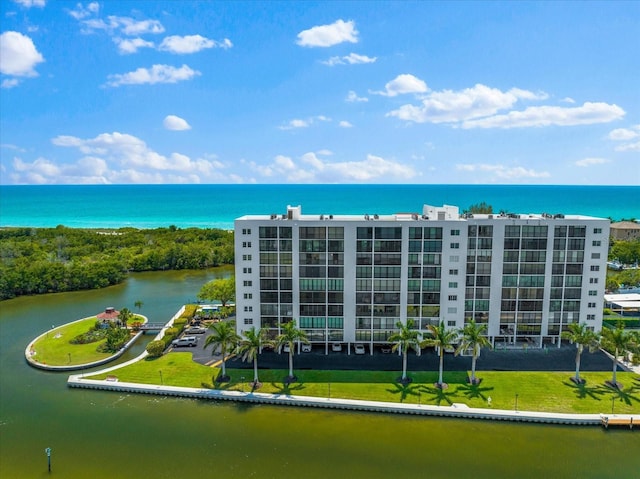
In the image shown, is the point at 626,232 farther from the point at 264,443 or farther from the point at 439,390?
the point at 264,443

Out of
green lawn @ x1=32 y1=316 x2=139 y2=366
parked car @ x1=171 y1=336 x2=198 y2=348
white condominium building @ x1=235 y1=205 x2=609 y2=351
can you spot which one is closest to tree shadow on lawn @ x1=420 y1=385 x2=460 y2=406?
white condominium building @ x1=235 y1=205 x2=609 y2=351

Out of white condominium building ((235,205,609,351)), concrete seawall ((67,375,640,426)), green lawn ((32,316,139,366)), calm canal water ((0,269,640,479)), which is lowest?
calm canal water ((0,269,640,479))

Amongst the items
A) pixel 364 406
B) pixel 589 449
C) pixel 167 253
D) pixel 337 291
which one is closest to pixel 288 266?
pixel 337 291

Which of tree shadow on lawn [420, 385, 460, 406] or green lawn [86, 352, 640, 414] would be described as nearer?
green lawn [86, 352, 640, 414]

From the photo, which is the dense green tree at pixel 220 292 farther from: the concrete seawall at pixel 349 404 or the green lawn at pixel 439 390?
the concrete seawall at pixel 349 404

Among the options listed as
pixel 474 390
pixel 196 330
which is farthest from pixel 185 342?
pixel 474 390

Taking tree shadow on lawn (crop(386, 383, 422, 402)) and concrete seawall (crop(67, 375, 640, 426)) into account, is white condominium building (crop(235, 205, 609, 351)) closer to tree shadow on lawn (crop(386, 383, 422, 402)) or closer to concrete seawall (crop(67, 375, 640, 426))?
tree shadow on lawn (crop(386, 383, 422, 402))

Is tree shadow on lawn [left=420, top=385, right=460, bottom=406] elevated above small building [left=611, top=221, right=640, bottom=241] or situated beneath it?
situated beneath

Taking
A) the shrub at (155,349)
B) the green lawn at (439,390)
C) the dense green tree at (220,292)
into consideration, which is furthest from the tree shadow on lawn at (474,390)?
the dense green tree at (220,292)
